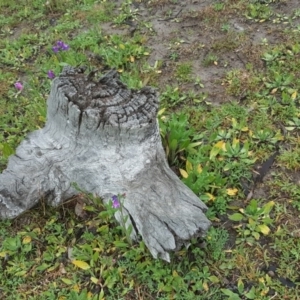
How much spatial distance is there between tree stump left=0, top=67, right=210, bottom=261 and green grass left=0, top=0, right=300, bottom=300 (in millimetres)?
199

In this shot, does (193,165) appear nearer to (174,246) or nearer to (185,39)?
(174,246)

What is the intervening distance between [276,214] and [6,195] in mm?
1943

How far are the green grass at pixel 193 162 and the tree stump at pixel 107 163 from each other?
199 mm

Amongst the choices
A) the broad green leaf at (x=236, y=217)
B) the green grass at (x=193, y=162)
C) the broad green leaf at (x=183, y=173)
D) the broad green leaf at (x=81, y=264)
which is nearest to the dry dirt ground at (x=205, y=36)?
the green grass at (x=193, y=162)

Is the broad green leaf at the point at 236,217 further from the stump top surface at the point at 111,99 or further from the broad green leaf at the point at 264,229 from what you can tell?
the stump top surface at the point at 111,99

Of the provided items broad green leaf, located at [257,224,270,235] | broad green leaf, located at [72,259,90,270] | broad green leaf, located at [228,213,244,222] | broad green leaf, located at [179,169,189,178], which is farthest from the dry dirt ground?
broad green leaf, located at [72,259,90,270]

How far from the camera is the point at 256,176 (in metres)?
3.60

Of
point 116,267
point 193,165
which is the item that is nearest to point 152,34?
point 193,165

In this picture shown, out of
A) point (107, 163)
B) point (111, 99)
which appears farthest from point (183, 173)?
point (111, 99)

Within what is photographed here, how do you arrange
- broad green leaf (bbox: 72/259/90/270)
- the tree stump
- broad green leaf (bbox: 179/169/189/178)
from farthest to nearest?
broad green leaf (bbox: 179/169/189/178) < broad green leaf (bbox: 72/259/90/270) < the tree stump

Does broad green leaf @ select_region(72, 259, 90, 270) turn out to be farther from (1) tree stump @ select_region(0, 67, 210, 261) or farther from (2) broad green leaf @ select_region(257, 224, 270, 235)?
(2) broad green leaf @ select_region(257, 224, 270, 235)

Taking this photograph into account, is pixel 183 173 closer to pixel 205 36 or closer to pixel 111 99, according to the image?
pixel 111 99

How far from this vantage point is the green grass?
299 centimetres

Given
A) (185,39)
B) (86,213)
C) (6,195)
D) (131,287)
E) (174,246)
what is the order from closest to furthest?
(174,246), (131,287), (6,195), (86,213), (185,39)
